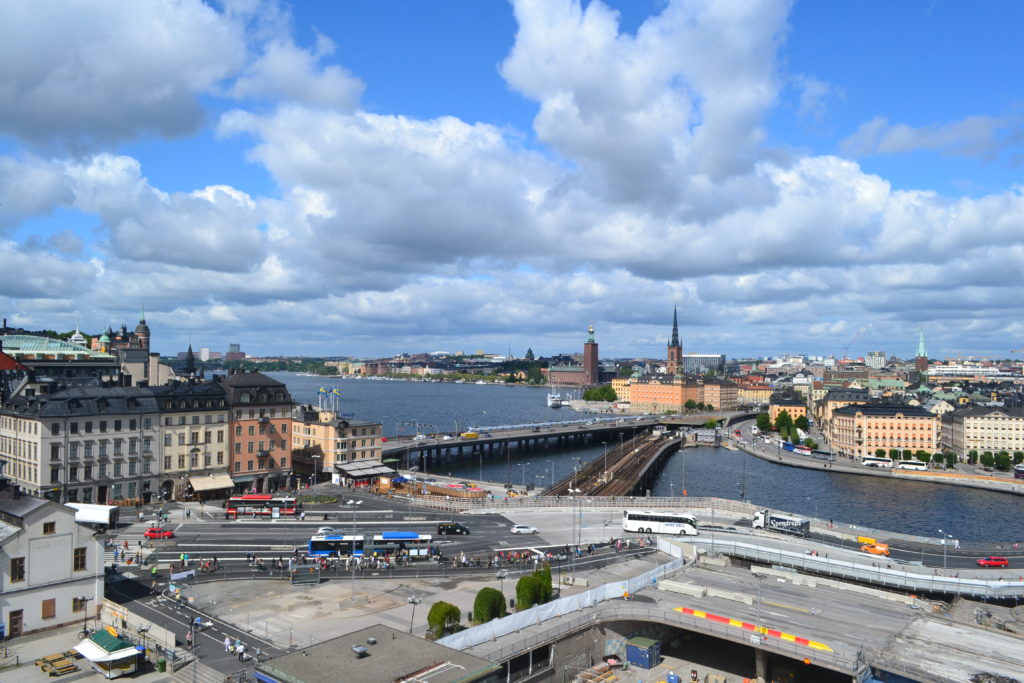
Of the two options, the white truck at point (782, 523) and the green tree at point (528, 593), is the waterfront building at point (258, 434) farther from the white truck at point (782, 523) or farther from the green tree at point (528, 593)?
the white truck at point (782, 523)

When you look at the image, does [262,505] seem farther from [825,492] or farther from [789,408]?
[789,408]

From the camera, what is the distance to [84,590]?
3741 centimetres

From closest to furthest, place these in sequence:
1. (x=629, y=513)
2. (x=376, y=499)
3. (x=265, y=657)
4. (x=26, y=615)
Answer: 1. (x=265, y=657)
2. (x=26, y=615)
3. (x=629, y=513)
4. (x=376, y=499)

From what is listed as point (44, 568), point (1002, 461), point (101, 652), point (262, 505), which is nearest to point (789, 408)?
point (1002, 461)

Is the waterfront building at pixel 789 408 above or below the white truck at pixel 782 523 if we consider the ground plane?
above

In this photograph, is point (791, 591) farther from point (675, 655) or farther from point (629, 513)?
point (629, 513)

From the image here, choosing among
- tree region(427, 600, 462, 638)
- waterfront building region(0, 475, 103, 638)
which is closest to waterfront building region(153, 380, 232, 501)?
waterfront building region(0, 475, 103, 638)

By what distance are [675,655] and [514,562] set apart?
42.3 ft

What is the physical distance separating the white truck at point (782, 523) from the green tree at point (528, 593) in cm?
2890

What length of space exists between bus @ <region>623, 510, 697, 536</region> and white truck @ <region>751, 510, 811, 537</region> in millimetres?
5386

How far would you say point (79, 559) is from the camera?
37688 mm

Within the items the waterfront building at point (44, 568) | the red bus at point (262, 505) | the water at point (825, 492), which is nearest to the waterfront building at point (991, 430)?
the water at point (825, 492)

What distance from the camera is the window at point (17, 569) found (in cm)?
3509

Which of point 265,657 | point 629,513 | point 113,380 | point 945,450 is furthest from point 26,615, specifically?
point 945,450
